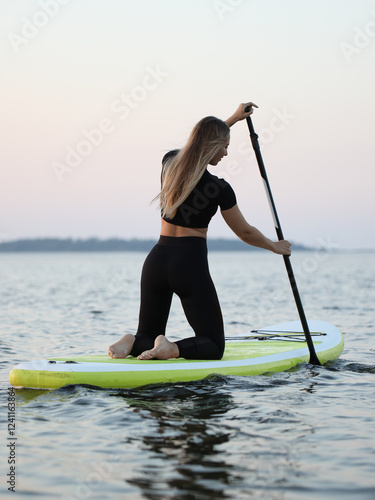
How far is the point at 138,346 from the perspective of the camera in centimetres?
544

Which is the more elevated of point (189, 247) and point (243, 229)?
point (243, 229)

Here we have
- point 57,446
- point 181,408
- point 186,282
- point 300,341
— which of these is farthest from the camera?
point 300,341

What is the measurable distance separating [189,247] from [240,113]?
1434 millimetres

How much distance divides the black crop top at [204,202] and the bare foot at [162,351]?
0.99 metres

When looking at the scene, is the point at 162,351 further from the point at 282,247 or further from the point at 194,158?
the point at 194,158

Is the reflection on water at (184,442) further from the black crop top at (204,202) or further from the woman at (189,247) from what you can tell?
the black crop top at (204,202)

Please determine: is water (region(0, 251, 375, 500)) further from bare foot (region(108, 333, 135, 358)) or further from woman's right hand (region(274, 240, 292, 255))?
woman's right hand (region(274, 240, 292, 255))

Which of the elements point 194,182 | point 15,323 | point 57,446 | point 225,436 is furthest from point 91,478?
point 15,323

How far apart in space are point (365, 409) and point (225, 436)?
1.39 metres

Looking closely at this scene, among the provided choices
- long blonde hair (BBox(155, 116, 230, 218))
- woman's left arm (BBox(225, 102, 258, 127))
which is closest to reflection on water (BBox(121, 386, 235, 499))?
long blonde hair (BBox(155, 116, 230, 218))

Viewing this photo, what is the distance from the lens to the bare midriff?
16.9ft

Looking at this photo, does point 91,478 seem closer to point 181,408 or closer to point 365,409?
point 181,408

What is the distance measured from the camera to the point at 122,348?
212 inches

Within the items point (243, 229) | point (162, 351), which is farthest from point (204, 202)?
point (162, 351)
